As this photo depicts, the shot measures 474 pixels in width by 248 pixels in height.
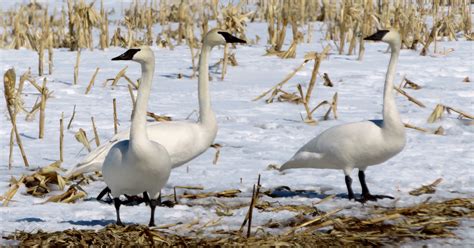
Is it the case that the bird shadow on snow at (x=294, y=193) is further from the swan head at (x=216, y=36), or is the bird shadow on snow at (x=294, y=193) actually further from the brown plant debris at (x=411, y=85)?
the brown plant debris at (x=411, y=85)

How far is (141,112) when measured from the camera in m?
5.26

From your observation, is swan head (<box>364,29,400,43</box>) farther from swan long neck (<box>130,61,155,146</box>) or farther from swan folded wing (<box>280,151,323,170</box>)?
swan long neck (<box>130,61,155,146</box>)

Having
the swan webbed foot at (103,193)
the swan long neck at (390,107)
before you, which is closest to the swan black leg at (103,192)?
the swan webbed foot at (103,193)

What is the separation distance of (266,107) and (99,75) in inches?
97.8

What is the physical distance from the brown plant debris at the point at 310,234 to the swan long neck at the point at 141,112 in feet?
1.57

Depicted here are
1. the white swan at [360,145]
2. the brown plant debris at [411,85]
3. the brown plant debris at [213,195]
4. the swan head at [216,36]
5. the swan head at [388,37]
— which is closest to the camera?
the white swan at [360,145]

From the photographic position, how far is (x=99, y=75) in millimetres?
10961

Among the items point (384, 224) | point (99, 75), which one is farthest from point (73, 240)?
point (99, 75)

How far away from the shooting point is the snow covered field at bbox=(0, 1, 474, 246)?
19.2 feet

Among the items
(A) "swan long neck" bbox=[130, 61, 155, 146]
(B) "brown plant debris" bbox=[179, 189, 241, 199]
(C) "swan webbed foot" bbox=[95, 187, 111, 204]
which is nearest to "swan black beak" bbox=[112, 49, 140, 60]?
(A) "swan long neck" bbox=[130, 61, 155, 146]

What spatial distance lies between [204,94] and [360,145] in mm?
1373

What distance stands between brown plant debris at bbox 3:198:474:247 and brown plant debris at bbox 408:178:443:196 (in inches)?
30.6

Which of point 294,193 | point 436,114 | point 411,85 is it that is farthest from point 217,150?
point 411,85

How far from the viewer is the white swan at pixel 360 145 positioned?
19.8ft
